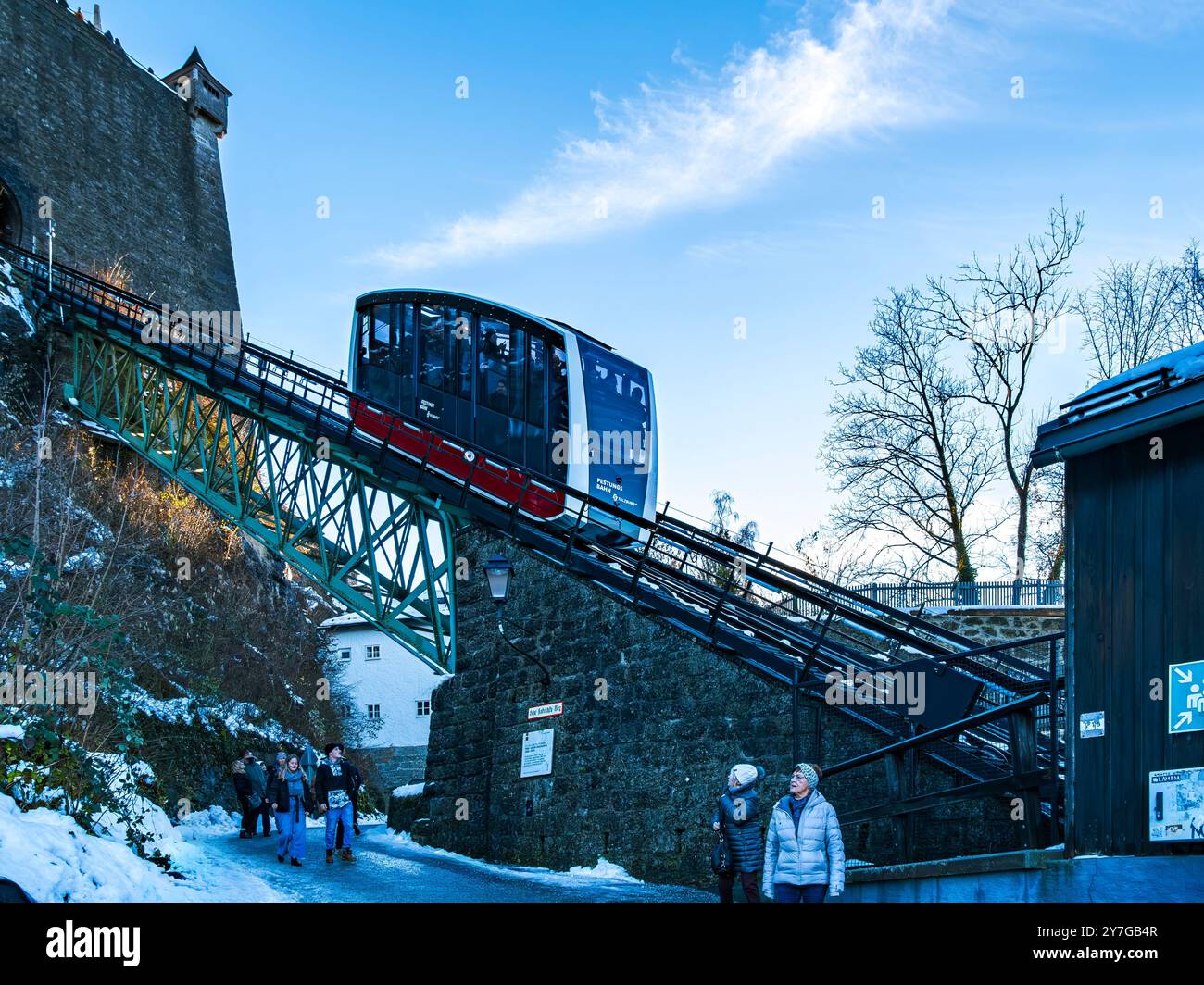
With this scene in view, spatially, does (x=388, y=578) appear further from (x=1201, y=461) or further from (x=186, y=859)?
→ (x=1201, y=461)

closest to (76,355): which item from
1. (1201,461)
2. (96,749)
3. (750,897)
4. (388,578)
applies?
(388,578)

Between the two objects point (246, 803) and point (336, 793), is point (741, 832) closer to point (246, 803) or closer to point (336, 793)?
point (336, 793)

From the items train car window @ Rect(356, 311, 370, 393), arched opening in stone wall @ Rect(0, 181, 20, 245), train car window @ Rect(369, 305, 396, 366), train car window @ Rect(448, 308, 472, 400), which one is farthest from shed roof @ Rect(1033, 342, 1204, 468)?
arched opening in stone wall @ Rect(0, 181, 20, 245)

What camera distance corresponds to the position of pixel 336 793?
47.8 ft

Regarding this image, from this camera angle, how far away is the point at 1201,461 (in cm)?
809

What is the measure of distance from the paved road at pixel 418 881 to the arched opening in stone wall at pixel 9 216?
23.5 metres

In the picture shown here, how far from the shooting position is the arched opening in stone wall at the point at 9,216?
34.2 metres

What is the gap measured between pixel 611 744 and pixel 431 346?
9191 millimetres

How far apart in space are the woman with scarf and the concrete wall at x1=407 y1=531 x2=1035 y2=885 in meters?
3.15

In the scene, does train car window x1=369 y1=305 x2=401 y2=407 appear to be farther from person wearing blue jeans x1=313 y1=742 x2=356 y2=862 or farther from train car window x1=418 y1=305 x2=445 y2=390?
person wearing blue jeans x1=313 y1=742 x2=356 y2=862

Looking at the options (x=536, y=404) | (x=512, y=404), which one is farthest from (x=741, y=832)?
(x=512, y=404)
